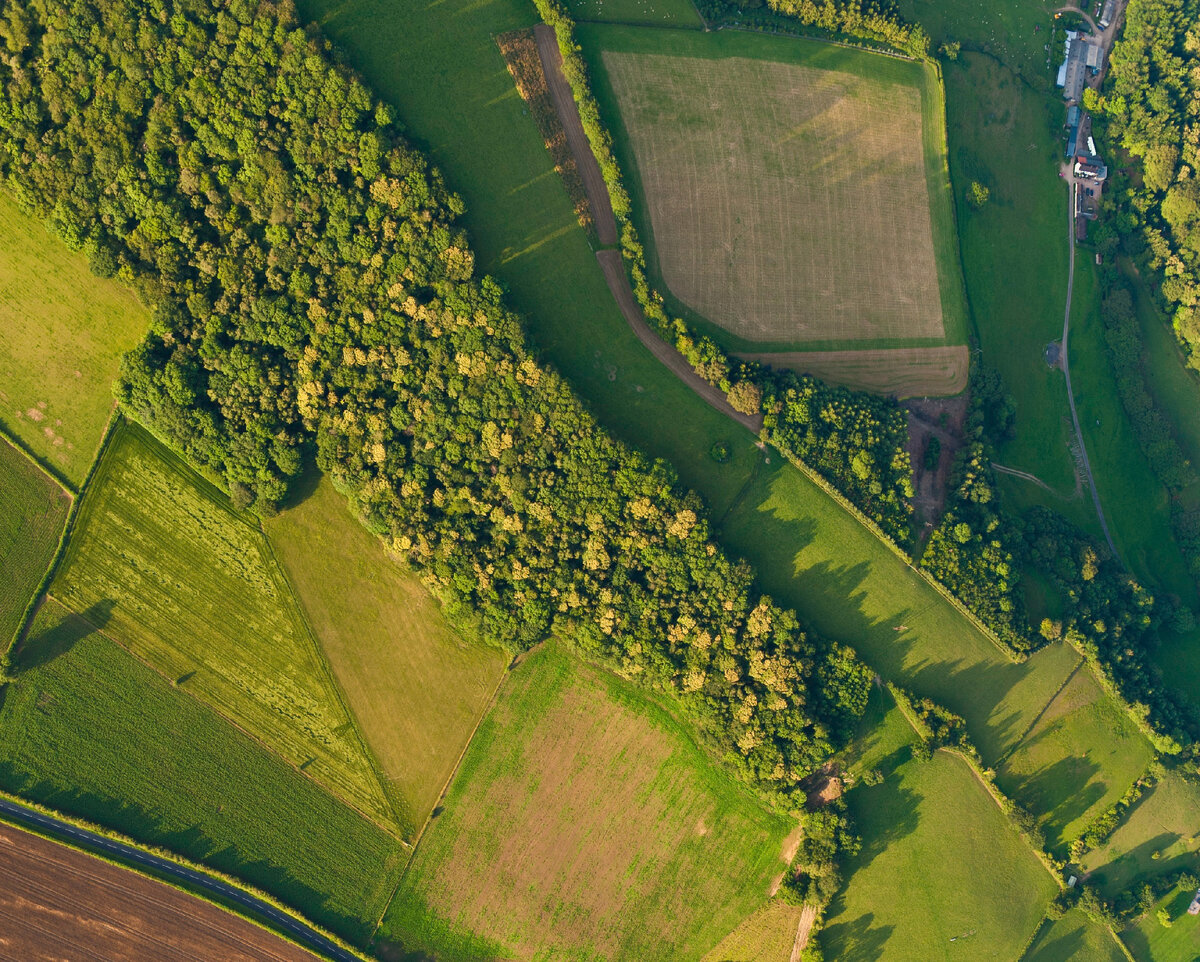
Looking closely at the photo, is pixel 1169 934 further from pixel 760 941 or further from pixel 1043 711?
pixel 760 941

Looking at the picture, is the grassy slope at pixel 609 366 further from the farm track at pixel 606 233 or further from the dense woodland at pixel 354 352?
the dense woodland at pixel 354 352

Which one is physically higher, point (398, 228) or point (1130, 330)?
point (1130, 330)

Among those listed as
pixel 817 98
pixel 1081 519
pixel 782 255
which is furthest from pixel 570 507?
pixel 1081 519

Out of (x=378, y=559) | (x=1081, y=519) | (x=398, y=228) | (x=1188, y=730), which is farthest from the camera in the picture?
(x=1081, y=519)

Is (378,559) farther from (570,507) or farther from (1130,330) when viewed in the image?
(1130,330)

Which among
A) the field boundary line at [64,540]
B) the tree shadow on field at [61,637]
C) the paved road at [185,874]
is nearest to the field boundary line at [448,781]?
the paved road at [185,874]

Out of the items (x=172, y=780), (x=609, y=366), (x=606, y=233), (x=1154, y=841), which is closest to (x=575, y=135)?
(x=606, y=233)

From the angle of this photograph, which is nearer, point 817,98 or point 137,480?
point 137,480
